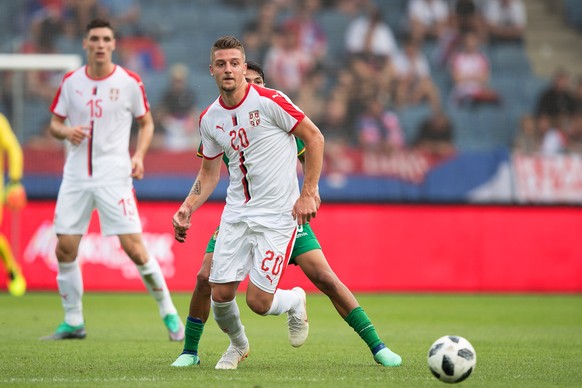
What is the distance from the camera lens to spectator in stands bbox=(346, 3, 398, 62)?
60.0 feet

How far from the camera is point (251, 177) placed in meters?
6.51

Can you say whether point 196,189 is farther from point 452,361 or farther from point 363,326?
point 452,361

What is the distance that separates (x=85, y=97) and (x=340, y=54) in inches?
397

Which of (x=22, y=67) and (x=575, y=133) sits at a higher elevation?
(x=22, y=67)

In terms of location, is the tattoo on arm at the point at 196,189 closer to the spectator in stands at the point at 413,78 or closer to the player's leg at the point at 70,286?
the player's leg at the point at 70,286

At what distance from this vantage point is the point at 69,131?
8562 mm

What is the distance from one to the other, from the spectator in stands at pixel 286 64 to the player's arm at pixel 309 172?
11.1 meters

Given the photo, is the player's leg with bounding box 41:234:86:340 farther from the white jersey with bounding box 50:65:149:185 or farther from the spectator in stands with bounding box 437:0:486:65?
the spectator in stands with bounding box 437:0:486:65

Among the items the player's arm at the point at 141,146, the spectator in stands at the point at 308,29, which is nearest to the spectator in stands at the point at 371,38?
the spectator in stands at the point at 308,29

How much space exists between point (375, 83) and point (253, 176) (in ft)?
37.5

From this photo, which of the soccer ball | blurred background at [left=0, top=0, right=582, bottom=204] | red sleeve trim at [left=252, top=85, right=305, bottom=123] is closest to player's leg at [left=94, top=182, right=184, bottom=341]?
red sleeve trim at [left=252, top=85, right=305, bottom=123]

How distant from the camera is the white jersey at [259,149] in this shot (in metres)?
6.45

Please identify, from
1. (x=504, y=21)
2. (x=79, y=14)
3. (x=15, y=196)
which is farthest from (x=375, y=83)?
(x=15, y=196)

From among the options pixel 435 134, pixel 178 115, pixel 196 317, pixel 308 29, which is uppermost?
pixel 308 29
